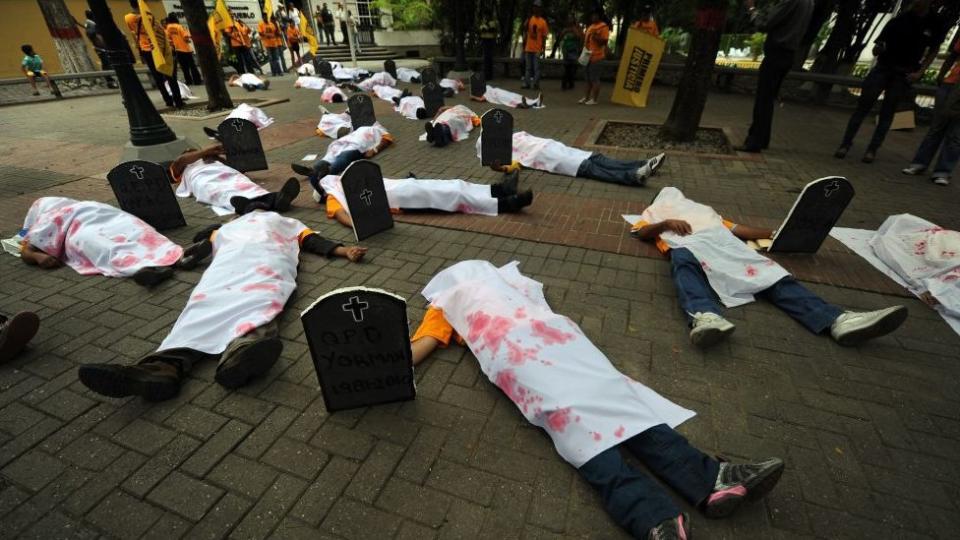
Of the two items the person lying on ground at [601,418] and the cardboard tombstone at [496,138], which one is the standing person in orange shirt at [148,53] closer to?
the cardboard tombstone at [496,138]

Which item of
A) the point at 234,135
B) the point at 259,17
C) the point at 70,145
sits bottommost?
the point at 70,145

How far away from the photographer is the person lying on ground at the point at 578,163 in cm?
552

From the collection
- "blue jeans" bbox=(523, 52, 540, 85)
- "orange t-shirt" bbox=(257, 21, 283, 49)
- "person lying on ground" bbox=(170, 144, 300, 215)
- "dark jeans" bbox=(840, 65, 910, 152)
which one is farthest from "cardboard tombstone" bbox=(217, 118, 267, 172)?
"orange t-shirt" bbox=(257, 21, 283, 49)

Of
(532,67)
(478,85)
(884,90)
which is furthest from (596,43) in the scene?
(884,90)

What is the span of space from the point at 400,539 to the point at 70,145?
10201mm

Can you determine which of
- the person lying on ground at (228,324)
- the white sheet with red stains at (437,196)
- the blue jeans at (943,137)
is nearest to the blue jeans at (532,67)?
the blue jeans at (943,137)

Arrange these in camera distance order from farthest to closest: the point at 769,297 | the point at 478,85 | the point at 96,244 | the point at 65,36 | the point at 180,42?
the point at 65,36 → the point at 180,42 → the point at 478,85 → the point at 96,244 → the point at 769,297

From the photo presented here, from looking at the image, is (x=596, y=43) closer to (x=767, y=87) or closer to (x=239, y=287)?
(x=767, y=87)

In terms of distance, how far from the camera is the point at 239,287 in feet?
9.16

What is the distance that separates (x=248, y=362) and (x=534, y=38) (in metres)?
12.4

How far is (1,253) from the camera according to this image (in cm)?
404

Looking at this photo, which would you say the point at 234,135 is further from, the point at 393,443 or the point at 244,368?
the point at 393,443

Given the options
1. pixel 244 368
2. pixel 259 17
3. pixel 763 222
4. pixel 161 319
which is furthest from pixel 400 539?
pixel 259 17

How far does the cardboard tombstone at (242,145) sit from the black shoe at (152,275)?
9.37 ft
